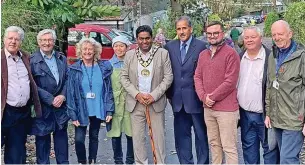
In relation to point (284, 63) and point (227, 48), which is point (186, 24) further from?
point (284, 63)

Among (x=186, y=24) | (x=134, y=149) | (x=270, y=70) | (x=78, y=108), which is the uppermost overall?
(x=186, y=24)

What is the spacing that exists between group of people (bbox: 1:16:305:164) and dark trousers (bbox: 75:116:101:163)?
0.04 ft

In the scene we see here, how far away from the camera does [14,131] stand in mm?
5586

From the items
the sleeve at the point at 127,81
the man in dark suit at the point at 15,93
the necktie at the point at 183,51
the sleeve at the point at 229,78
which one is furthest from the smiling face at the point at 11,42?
the sleeve at the point at 229,78

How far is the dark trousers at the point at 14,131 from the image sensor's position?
214 inches

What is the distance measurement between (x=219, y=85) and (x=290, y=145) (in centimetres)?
100

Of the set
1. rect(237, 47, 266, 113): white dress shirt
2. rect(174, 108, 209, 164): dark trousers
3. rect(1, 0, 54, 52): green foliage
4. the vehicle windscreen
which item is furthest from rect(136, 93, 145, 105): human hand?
the vehicle windscreen

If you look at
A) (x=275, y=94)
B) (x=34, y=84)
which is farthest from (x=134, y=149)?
(x=275, y=94)

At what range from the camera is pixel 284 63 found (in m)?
4.97

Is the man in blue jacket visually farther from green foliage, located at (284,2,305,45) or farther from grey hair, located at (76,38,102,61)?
green foliage, located at (284,2,305,45)

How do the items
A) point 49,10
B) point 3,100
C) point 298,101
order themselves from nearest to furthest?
point 298,101
point 3,100
point 49,10

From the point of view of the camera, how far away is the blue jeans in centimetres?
502

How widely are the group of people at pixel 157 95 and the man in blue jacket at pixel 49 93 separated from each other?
1 centimetres

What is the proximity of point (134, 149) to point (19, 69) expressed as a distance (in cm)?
171
